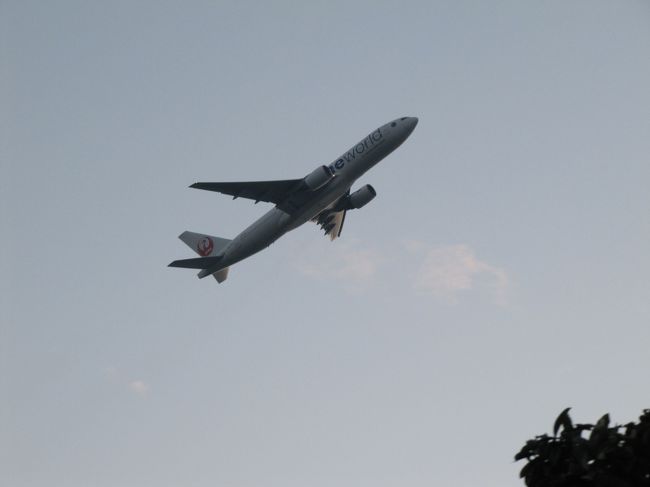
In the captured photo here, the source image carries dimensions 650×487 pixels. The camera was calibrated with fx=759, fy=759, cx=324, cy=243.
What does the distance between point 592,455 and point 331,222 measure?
59887 millimetres

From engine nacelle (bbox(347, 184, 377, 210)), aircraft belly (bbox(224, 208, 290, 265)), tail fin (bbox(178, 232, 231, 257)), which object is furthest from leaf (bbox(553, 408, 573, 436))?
engine nacelle (bbox(347, 184, 377, 210))

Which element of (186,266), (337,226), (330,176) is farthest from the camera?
(337,226)

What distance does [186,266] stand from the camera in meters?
63.9

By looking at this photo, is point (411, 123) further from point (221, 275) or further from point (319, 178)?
point (221, 275)

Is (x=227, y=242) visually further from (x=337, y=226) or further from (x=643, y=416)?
(x=643, y=416)

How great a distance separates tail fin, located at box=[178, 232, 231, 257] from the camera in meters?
67.6

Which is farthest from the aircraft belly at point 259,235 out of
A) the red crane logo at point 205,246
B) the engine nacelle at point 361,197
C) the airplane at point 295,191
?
the engine nacelle at point 361,197

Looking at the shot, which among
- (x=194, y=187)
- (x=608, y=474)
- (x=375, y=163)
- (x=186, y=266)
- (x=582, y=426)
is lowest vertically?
(x=608, y=474)

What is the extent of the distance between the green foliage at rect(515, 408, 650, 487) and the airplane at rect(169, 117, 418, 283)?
147ft

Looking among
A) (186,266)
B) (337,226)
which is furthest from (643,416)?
(337,226)

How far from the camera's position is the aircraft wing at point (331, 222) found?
73188 mm

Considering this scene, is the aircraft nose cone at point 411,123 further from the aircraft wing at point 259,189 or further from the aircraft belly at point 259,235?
the aircraft belly at point 259,235

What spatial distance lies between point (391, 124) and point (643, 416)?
46.2 meters

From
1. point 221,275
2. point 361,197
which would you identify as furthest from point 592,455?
point 361,197
